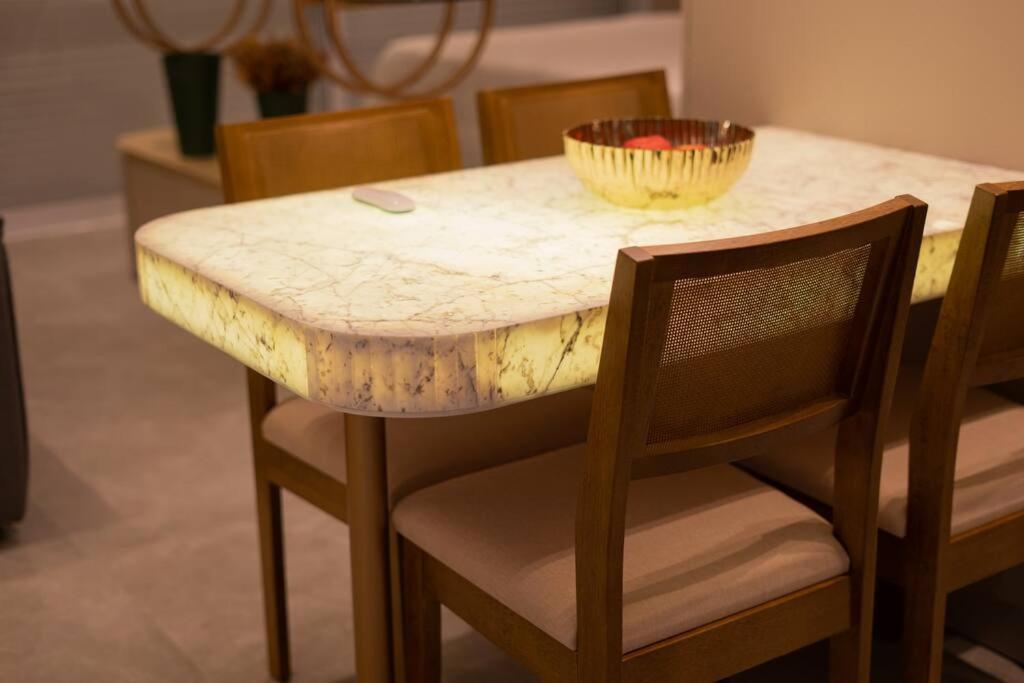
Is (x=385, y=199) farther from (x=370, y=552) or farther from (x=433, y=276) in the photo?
(x=370, y=552)

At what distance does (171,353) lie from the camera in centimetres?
364

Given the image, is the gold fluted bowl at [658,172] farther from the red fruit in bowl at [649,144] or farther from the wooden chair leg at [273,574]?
the wooden chair leg at [273,574]

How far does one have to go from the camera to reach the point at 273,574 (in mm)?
2002

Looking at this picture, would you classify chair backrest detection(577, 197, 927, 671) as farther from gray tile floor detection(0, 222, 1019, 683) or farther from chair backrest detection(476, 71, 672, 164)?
chair backrest detection(476, 71, 672, 164)

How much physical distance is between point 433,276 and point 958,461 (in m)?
0.70

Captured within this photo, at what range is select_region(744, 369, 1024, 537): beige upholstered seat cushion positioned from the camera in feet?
5.18

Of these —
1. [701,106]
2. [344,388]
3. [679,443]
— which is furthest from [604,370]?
[701,106]

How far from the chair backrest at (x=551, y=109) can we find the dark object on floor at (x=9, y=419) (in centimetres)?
92

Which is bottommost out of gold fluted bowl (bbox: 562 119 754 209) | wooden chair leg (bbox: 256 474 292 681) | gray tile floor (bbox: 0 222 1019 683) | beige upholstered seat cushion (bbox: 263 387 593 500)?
gray tile floor (bbox: 0 222 1019 683)

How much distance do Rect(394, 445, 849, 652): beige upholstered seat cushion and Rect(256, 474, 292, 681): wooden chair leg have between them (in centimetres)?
49

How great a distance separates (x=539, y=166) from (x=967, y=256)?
0.83 metres

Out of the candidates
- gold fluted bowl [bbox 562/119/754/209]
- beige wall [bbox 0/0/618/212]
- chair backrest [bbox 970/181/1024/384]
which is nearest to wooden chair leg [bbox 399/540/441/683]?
gold fluted bowl [bbox 562/119/754/209]

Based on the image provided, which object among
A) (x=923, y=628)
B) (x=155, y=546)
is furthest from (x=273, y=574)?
(x=923, y=628)

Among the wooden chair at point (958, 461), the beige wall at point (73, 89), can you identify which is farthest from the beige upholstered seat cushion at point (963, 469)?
the beige wall at point (73, 89)
